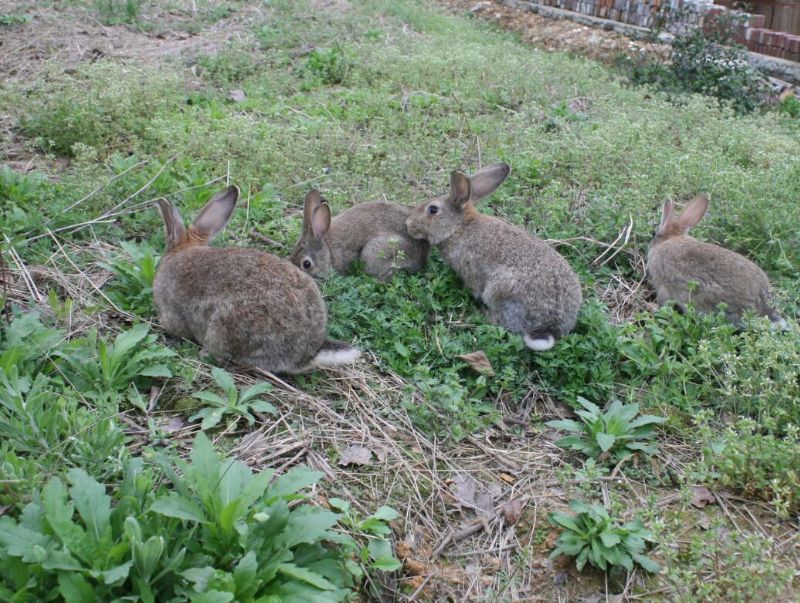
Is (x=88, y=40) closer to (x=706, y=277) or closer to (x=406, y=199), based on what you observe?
(x=406, y=199)

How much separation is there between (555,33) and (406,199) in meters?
9.11

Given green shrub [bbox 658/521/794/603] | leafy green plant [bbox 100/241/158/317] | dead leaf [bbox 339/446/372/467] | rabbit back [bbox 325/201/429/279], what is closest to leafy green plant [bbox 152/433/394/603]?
dead leaf [bbox 339/446/372/467]

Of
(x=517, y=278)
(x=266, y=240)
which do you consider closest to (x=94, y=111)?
(x=266, y=240)

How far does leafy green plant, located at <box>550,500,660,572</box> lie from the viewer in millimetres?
3088

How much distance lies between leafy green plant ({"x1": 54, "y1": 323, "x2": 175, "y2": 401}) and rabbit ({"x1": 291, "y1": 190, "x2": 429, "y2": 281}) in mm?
1479

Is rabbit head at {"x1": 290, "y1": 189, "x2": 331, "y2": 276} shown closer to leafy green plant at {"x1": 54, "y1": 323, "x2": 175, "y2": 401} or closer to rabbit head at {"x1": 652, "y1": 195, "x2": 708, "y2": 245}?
leafy green plant at {"x1": 54, "y1": 323, "x2": 175, "y2": 401}

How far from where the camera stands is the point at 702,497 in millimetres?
3564

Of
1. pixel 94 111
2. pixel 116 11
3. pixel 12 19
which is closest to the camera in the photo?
pixel 94 111

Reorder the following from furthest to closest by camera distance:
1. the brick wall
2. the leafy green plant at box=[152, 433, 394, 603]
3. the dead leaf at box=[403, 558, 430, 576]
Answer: the brick wall → the dead leaf at box=[403, 558, 430, 576] → the leafy green plant at box=[152, 433, 394, 603]

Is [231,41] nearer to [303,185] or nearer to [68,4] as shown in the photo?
[68,4]

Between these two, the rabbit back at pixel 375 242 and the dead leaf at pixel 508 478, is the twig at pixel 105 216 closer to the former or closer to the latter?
the rabbit back at pixel 375 242

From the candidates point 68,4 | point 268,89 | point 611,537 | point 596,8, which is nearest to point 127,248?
point 611,537

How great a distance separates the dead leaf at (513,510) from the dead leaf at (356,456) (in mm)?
698

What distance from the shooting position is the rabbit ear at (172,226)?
443 centimetres
